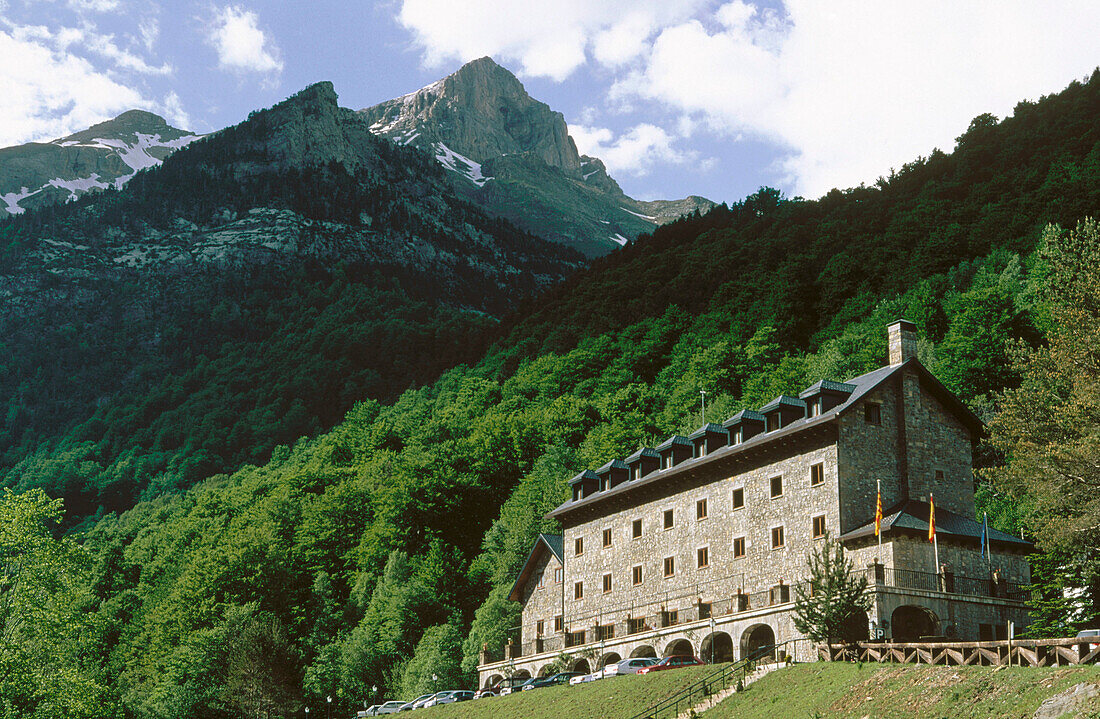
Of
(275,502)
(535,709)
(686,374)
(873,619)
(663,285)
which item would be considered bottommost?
(535,709)

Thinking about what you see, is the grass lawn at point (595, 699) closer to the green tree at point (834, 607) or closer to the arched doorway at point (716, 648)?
the green tree at point (834, 607)

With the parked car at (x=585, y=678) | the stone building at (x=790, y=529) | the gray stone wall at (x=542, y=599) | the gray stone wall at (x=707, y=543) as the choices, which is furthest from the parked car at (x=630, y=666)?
the gray stone wall at (x=542, y=599)

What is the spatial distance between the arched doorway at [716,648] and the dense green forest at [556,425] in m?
13.3

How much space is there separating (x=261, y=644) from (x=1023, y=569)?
162ft

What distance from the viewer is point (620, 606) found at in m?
58.3

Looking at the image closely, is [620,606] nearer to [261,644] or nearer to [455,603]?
[455,603]

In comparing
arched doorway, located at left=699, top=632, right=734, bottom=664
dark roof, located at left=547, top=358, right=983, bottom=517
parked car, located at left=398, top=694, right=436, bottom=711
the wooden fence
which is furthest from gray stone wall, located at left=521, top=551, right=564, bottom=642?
the wooden fence

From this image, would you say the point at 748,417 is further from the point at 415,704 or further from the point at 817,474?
the point at 415,704

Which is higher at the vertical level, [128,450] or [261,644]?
[128,450]

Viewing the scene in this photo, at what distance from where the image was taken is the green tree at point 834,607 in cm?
4016


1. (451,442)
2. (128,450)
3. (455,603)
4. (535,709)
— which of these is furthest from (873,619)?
(128,450)

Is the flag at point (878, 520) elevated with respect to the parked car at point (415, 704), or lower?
elevated

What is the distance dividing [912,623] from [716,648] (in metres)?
9.28

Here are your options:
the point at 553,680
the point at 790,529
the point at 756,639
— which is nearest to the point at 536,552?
the point at 553,680
